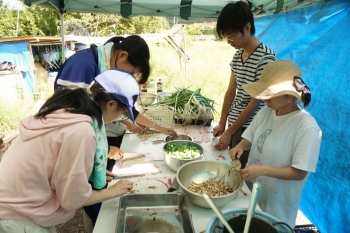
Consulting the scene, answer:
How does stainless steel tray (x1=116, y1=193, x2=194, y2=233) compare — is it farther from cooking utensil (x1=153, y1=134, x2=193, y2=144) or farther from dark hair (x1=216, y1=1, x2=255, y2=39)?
dark hair (x1=216, y1=1, x2=255, y2=39)

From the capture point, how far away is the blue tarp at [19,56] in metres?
7.82

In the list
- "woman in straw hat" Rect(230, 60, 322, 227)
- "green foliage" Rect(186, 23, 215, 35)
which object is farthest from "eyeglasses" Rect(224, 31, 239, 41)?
"green foliage" Rect(186, 23, 215, 35)

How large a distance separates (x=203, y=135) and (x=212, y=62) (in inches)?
391

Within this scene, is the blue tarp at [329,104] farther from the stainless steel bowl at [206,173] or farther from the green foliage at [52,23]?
the green foliage at [52,23]

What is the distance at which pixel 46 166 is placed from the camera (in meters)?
1.08

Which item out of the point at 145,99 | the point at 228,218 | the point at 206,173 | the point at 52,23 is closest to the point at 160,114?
the point at 145,99

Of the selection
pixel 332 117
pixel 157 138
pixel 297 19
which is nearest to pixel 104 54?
pixel 157 138

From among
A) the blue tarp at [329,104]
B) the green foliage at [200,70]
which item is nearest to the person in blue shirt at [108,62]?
the blue tarp at [329,104]

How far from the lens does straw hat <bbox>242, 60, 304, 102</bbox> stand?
1.37m

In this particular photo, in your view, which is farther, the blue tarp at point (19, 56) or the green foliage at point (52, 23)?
the green foliage at point (52, 23)

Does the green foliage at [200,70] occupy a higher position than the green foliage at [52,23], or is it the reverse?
the green foliage at [52,23]

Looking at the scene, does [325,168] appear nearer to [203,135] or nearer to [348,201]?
[348,201]

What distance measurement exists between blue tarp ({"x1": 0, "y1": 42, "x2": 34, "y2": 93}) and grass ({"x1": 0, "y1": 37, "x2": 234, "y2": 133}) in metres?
0.39

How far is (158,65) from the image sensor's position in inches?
416
